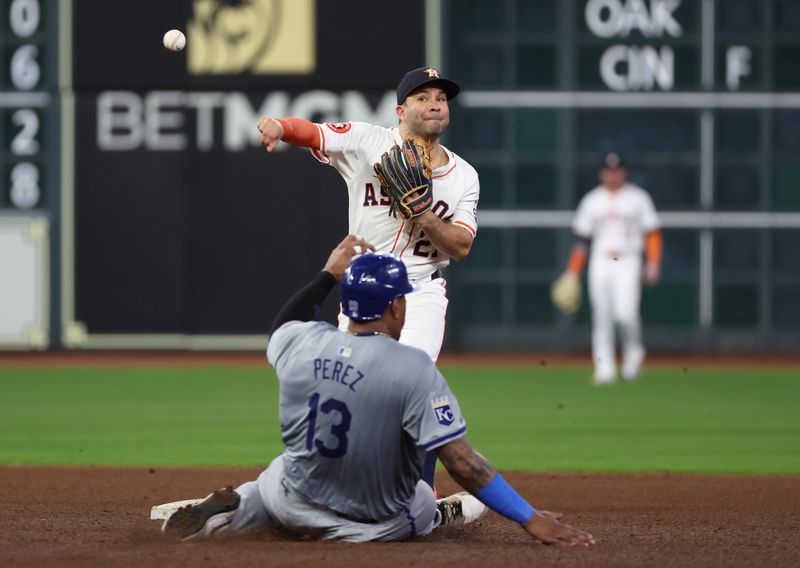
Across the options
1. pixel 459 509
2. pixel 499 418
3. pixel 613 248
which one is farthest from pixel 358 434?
pixel 613 248

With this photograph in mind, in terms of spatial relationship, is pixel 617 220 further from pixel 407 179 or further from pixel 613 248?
pixel 407 179

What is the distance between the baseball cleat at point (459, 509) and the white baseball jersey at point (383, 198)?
1061mm

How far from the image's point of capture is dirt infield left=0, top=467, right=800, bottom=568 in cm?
495

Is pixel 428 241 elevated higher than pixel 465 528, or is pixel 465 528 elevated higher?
pixel 428 241

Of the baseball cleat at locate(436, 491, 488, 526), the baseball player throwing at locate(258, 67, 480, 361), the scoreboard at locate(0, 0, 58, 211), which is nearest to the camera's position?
the baseball cleat at locate(436, 491, 488, 526)

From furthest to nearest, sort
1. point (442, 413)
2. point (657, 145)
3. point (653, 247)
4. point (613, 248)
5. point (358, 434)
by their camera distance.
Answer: point (657, 145)
point (653, 247)
point (613, 248)
point (358, 434)
point (442, 413)

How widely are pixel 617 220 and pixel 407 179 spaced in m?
7.84

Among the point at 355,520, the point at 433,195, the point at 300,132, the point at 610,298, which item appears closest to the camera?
the point at 355,520

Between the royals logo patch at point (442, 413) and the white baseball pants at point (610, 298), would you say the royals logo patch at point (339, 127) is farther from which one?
the white baseball pants at point (610, 298)

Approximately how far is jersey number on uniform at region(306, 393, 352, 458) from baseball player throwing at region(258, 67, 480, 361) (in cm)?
115

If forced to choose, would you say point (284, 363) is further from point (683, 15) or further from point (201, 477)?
point (683, 15)

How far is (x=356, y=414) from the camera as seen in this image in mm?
5027

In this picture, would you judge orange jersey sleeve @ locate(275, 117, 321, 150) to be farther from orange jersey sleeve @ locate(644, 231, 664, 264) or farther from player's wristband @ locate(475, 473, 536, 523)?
orange jersey sleeve @ locate(644, 231, 664, 264)

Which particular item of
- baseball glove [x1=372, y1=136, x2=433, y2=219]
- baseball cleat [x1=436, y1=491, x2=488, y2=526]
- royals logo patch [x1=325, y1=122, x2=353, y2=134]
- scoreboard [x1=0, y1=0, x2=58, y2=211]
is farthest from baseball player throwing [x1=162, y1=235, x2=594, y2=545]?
scoreboard [x1=0, y1=0, x2=58, y2=211]
